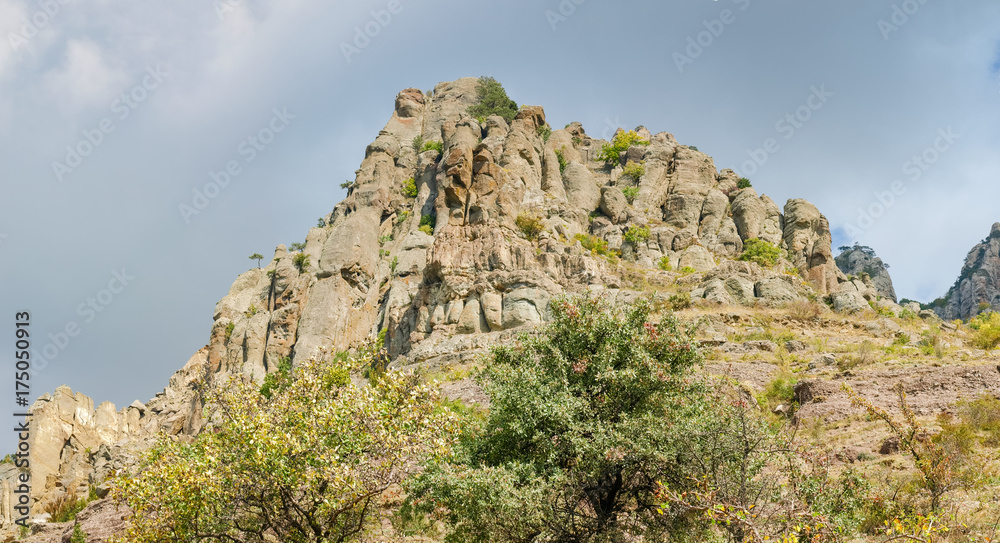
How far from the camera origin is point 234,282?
6016 cm

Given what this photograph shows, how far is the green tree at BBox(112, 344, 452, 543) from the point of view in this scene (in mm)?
10625

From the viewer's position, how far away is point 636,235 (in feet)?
176

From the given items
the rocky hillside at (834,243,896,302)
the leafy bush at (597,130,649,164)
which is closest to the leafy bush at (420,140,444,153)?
the leafy bush at (597,130,649,164)

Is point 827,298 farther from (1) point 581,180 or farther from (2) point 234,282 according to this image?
(2) point 234,282

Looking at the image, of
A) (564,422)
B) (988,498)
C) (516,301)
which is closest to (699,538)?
(564,422)

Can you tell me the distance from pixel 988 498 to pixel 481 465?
35.7 ft

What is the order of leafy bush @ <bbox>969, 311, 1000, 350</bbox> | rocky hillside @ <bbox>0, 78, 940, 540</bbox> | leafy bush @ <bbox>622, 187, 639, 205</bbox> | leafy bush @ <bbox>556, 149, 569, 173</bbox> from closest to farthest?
leafy bush @ <bbox>969, 311, 1000, 350</bbox>, rocky hillside @ <bbox>0, 78, 940, 540</bbox>, leafy bush @ <bbox>622, 187, 639, 205</bbox>, leafy bush @ <bbox>556, 149, 569, 173</bbox>

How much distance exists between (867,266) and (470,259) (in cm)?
10438

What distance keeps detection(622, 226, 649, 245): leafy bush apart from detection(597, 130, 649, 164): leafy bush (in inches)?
723

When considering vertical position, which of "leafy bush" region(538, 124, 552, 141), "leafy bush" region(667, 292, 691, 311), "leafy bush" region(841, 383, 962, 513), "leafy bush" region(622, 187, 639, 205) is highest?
"leafy bush" region(538, 124, 552, 141)

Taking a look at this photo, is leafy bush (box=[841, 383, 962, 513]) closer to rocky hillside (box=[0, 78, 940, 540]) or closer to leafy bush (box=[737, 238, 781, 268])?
rocky hillside (box=[0, 78, 940, 540])

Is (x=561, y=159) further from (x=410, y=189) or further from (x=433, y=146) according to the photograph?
(x=410, y=189)

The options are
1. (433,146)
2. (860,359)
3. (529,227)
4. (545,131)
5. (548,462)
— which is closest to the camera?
(548,462)

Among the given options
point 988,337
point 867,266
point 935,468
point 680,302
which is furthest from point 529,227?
point 867,266
